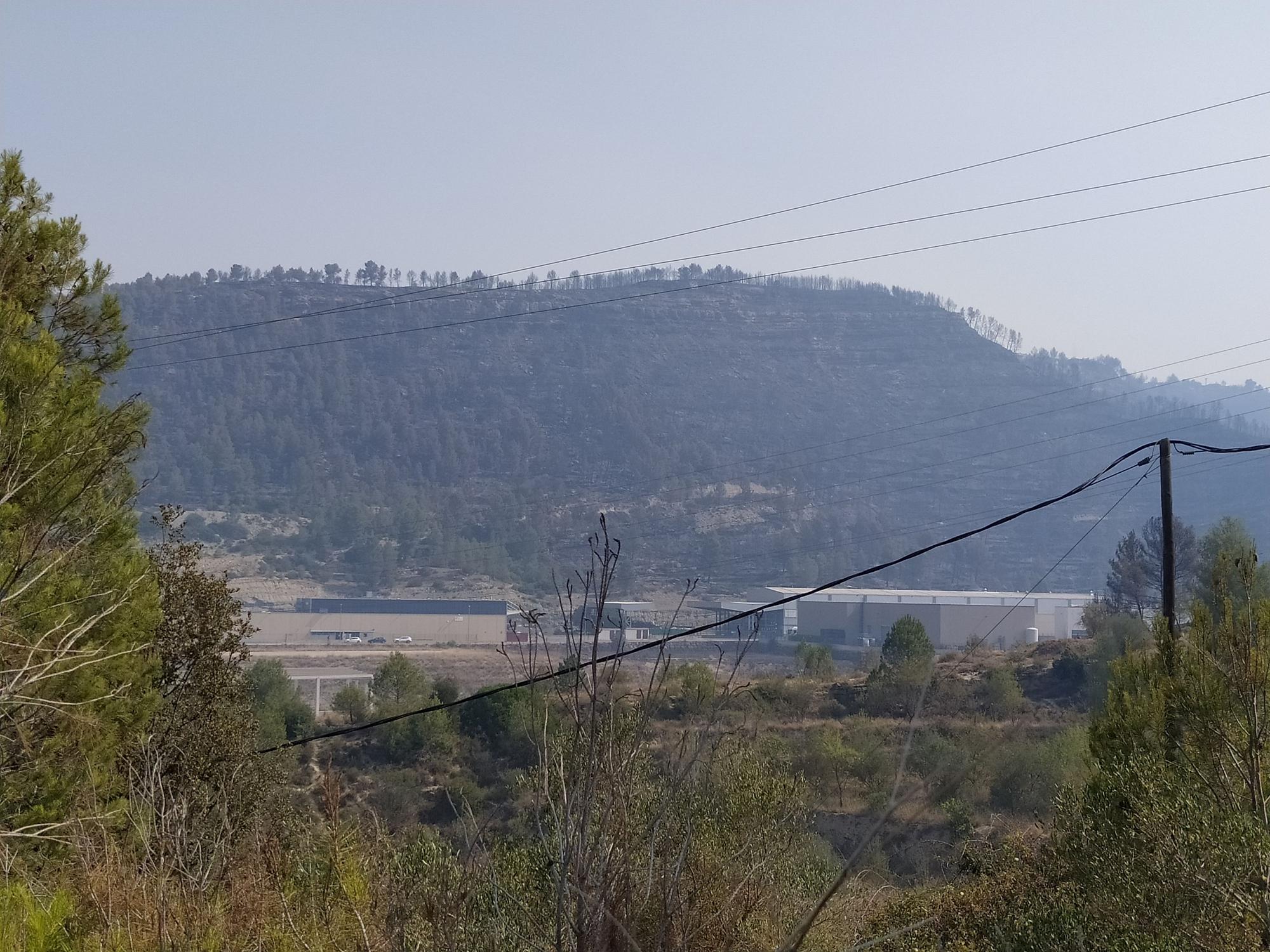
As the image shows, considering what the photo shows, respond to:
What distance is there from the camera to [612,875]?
2.94 metres

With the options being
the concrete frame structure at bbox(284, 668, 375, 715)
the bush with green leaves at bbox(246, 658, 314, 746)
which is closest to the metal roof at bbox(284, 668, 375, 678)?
the concrete frame structure at bbox(284, 668, 375, 715)

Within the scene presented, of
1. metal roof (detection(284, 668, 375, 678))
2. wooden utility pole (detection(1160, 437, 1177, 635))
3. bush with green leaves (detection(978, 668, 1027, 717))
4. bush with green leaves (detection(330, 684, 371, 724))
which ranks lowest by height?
metal roof (detection(284, 668, 375, 678))

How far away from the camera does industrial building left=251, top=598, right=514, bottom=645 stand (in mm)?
99062

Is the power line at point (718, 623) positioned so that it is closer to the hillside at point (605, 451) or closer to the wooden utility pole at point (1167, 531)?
the wooden utility pole at point (1167, 531)

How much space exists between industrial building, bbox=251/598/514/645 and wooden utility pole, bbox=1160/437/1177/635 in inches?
3151

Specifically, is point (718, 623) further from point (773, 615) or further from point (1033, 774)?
point (773, 615)

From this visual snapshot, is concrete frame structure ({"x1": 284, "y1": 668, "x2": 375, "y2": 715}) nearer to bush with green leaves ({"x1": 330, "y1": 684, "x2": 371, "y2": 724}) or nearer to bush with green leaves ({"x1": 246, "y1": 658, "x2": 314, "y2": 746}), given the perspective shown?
bush with green leaves ({"x1": 330, "y1": 684, "x2": 371, "y2": 724})

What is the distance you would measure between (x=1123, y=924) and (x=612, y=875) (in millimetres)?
6618

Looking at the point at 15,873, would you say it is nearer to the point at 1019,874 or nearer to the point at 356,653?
the point at 1019,874

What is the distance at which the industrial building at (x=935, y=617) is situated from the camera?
82125mm

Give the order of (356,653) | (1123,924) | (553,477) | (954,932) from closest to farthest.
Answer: (1123,924) < (954,932) < (356,653) < (553,477)

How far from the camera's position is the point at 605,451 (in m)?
172

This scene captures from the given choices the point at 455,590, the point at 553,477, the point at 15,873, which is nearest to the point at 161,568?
the point at 15,873

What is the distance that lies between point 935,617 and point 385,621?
168 feet
